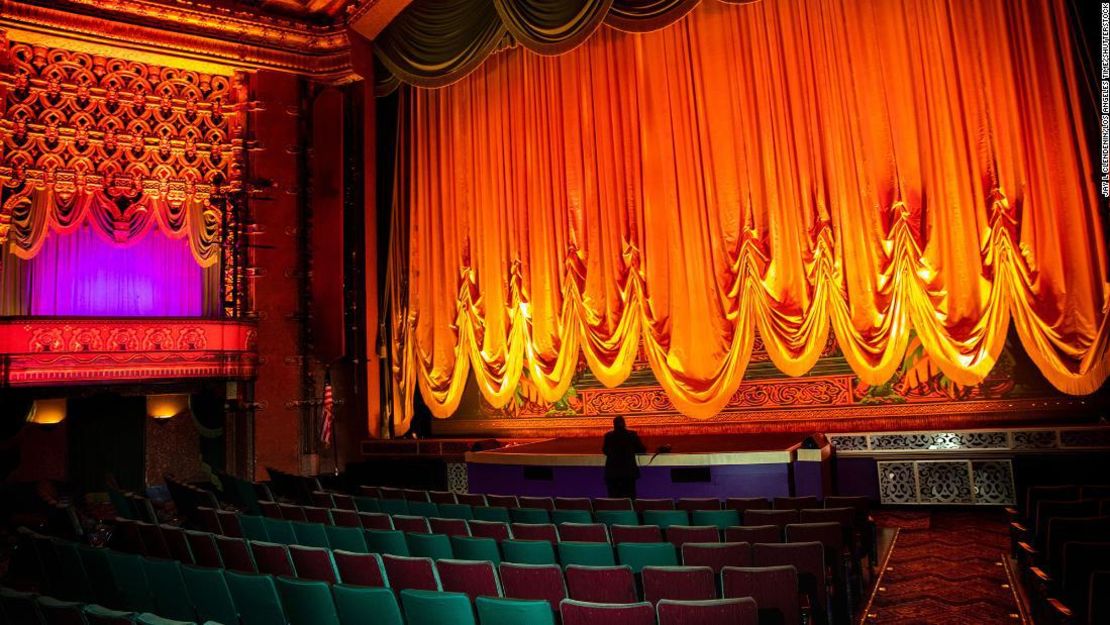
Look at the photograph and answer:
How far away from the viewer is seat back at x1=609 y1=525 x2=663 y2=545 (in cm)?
427

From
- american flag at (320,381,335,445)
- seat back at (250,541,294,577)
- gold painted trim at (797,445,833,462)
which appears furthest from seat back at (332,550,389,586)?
american flag at (320,381,335,445)

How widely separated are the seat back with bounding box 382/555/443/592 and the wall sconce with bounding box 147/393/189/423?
9.63 m

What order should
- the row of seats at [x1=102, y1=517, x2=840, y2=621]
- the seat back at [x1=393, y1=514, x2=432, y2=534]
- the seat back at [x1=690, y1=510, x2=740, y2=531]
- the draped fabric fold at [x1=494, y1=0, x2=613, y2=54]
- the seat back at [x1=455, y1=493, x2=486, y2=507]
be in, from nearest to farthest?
the row of seats at [x1=102, y1=517, x2=840, y2=621], the seat back at [x1=690, y1=510, x2=740, y2=531], the seat back at [x1=393, y1=514, x2=432, y2=534], the seat back at [x1=455, y1=493, x2=486, y2=507], the draped fabric fold at [x1=494, y1=0, x2=613, y2=54]

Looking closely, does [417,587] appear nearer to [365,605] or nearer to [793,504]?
[365,605]

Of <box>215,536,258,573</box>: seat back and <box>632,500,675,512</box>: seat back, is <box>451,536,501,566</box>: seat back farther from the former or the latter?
<box>632,500,675,512</box>: seat back

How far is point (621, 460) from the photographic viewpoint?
663cm

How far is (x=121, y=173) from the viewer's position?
417 inches

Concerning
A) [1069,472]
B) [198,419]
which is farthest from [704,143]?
[198,419]

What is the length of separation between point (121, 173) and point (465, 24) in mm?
4783

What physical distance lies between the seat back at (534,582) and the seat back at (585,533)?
0.84 meters

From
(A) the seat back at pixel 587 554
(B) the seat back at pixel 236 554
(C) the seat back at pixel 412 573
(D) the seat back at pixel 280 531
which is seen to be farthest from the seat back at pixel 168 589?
(A) the seat back at pixel 587 554

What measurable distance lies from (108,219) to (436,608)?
9481 millimetres

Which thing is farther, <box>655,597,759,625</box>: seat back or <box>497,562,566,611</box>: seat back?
<box>497,562,566,611</box>: seat back

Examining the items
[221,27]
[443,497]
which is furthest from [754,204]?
[221,27]
